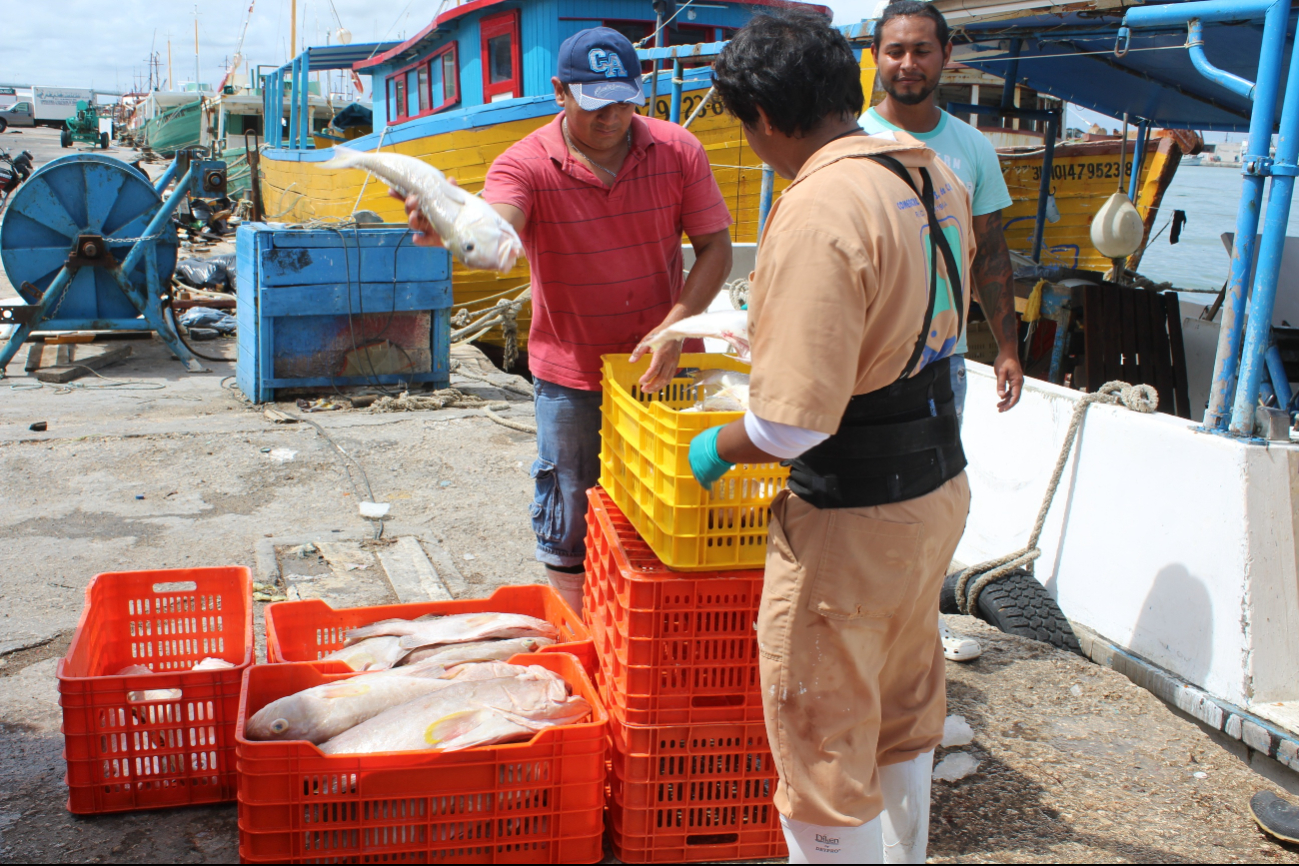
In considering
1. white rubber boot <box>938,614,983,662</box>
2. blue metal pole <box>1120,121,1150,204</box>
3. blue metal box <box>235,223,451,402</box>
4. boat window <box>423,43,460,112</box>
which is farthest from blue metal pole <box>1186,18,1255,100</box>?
boat window <box>423,43,460,112</box>

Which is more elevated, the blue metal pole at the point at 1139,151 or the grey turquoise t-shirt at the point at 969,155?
the blue metal pole at the point at 1139,151

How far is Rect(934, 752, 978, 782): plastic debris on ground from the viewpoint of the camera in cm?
296

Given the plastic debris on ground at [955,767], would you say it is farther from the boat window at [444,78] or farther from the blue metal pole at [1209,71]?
the boat window at [444,78]

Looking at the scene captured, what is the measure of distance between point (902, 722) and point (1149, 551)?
216cm

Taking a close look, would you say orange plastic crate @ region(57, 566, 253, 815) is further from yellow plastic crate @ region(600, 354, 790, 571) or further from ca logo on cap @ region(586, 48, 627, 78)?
ca logo on cap @ region(586, 48, 627, 78)

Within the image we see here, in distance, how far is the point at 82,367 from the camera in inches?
360

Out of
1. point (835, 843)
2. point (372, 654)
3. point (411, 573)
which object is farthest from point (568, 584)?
point (835, 843)

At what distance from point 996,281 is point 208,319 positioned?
10.3 meters

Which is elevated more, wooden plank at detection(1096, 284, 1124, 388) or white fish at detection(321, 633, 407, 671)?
wooden plank at detection(1096, 284, 1124, 388)

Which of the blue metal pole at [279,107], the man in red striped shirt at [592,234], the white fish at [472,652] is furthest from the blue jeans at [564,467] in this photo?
the blue metal pole at [279,107]

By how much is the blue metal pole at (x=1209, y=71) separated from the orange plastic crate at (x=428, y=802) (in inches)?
128

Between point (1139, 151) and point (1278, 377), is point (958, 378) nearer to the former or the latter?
point (1278, 377)

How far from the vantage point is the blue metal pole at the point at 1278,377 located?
5473 mm

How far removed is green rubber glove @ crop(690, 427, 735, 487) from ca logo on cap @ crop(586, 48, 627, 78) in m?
1.34
